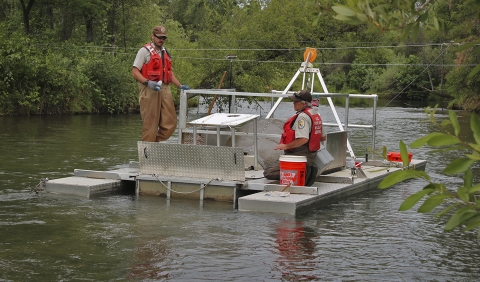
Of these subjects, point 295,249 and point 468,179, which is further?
point 295,249

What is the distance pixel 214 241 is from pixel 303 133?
2726mm

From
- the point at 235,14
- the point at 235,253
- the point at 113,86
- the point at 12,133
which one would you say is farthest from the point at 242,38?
the point at 235,253

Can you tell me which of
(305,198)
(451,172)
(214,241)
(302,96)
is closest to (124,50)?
(302,96)

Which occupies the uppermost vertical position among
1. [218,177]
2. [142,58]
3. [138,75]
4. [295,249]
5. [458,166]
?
[142,58]

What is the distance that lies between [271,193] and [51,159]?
7.57m

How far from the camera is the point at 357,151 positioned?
20953mm

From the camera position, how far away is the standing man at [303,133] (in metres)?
10.9

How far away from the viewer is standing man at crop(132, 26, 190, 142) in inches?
463

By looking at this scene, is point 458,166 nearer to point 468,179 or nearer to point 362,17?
point 468,179

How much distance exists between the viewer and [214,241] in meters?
8.72

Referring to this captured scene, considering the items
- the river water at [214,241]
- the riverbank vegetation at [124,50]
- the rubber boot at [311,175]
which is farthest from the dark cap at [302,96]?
the riverbank vegetation at [124,50]

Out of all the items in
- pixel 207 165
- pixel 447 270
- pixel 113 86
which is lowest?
pixel 447 270

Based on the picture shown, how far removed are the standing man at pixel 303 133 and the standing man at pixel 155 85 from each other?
6.17 feet

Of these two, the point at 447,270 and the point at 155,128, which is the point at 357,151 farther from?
the point at 447,270
